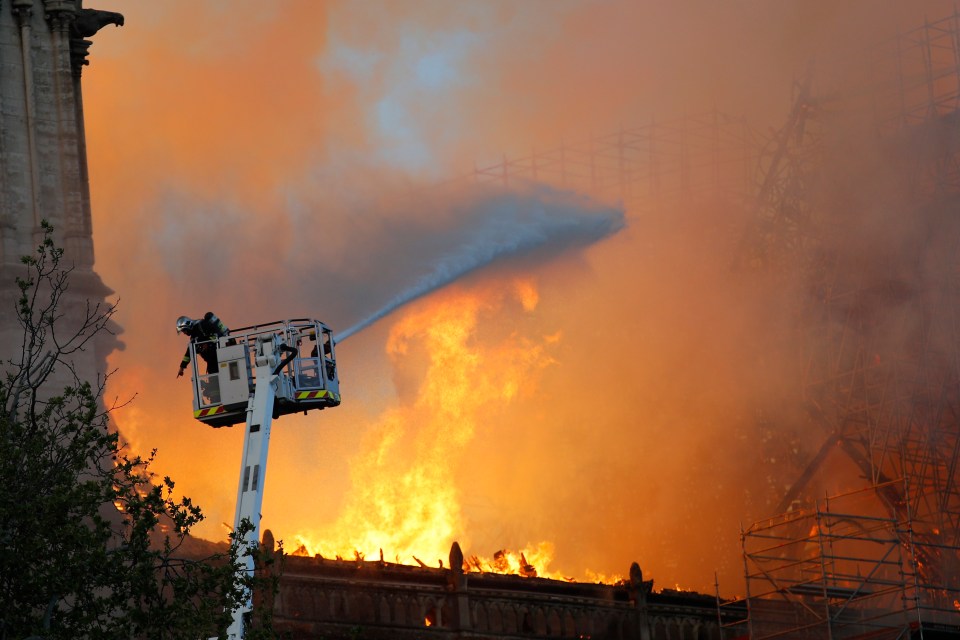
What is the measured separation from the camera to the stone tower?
40.3 m

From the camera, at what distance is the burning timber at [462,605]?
38.1m

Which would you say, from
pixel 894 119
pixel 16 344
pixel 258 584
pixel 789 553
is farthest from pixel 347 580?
pixel 894 119

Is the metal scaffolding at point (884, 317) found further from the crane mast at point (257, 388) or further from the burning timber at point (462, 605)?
the crane mast at point (257, 388)

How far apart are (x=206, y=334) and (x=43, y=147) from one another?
50.8 feet

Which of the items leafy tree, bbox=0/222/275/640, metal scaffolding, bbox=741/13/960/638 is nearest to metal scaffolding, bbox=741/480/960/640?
metal scaffolding, bbox=741/13/960/638

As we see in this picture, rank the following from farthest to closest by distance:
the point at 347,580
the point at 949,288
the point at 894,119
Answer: the point at 894,119
the point at 949,288
the point at 347,580

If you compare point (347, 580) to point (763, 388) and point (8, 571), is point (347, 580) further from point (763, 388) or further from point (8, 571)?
point (763, 388)

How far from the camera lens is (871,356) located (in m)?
56.2

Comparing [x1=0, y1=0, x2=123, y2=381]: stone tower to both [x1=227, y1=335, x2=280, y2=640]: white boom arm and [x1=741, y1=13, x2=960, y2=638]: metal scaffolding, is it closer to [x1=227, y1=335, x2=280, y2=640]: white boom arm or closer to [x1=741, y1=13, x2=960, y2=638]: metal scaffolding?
[x1=227, y1=335, x2=280, y2=640]: white boom arm

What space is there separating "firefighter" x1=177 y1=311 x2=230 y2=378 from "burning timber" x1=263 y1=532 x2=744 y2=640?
31.0 feet

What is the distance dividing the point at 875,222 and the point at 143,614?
1471 inches

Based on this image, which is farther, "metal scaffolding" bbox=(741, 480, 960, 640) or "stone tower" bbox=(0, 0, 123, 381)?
"stone tower" bbox=(0, 0, 123, 381)

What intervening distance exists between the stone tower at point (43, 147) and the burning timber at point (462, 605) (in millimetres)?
7075

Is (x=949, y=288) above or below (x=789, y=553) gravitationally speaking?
above
